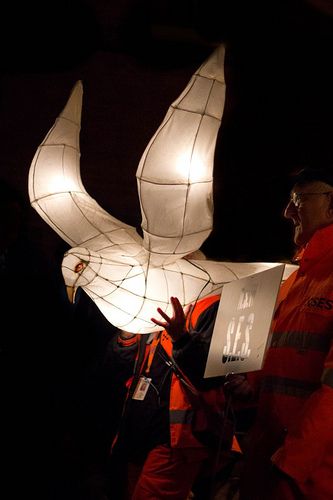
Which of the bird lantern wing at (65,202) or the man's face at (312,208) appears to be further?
the bird lantern wing at (65,202)

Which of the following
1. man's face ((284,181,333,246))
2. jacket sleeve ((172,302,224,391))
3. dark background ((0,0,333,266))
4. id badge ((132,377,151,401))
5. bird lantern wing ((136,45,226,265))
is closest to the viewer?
bird lantern wing ((136,45,226,265))

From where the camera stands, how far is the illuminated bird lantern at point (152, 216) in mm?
1597

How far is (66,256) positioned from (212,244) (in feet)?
5.28

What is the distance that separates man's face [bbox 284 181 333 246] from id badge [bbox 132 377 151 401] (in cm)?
92

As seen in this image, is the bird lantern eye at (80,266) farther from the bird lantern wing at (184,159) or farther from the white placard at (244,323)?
the white placard at (244,323)

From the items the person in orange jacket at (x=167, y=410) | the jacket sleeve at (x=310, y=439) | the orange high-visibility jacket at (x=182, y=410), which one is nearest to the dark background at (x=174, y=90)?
the person in orange jacket at (x=167, y=410)

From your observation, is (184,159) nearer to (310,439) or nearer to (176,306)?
(176,306)

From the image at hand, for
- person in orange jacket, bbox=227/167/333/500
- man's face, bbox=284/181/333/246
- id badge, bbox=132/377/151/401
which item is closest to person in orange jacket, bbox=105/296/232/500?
id badge, bbox=132/377/151/401

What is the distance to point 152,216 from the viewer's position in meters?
1.65

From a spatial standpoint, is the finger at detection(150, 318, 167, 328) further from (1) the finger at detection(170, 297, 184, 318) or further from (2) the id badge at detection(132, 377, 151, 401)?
(2) the id badge at detection(132, 377, 151, 401)

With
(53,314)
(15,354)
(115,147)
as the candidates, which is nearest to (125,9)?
(115,147)

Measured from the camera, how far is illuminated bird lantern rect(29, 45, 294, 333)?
1597mm

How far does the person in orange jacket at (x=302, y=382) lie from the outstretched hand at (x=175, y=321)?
314mm

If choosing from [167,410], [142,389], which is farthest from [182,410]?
[142,389]
